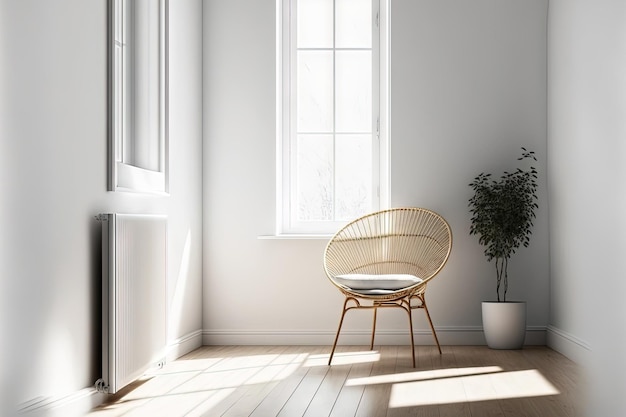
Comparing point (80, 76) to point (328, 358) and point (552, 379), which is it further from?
point (552, 379)

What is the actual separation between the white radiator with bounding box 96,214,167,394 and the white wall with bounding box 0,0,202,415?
8cm

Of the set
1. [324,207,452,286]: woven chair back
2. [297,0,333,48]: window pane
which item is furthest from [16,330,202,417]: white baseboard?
[297,0,333,48]: window pane

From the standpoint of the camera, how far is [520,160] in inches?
180

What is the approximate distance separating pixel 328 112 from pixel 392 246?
1.03 metres

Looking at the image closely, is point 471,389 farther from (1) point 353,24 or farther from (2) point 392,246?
(1) point 353,24

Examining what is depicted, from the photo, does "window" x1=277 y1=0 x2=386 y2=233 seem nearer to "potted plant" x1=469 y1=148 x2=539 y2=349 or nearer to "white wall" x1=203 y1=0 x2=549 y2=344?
"white wall" x1=203 y1=0 x2=549 y2=344

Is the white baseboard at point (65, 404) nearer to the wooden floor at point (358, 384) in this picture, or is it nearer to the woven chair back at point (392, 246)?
the wooden floor at point (358, 384)

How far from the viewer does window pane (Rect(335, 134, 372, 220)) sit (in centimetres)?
482

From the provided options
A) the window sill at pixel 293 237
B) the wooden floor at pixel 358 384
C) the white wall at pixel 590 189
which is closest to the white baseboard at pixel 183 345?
the wooden floor at pixel 358 384

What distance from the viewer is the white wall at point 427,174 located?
4.55 m

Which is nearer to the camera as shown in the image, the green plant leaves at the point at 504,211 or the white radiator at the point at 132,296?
the white radiator at the point at 132,296

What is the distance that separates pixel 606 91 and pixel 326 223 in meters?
1.98

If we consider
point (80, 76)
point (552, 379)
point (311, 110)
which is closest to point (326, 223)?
point (311, 110)

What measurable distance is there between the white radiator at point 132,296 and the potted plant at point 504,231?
6.30 feet
